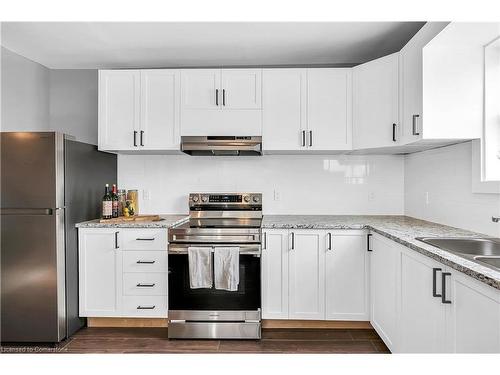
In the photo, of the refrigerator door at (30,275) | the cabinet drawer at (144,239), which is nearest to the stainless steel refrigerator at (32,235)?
the refrigerator door at (30,275)

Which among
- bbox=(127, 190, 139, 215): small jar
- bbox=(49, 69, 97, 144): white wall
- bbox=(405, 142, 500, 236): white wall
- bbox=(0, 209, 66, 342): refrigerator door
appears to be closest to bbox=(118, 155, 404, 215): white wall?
bbox=(127, 190, 139, 215): small jar

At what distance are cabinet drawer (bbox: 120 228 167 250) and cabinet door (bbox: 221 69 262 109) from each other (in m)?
1.23

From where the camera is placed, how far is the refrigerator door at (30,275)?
7.68 ft

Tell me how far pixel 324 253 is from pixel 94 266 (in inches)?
72.9

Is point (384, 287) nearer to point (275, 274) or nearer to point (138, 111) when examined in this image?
point (275, 274)

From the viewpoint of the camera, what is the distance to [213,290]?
2.48 metres

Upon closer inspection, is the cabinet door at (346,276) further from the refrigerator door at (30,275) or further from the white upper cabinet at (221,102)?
the refrigerator door at (30,275)

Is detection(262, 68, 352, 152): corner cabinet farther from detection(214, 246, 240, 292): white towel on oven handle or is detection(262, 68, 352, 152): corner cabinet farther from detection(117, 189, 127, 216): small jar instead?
detection(117, 189, 127, 216): small jar

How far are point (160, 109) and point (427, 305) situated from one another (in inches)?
97.2

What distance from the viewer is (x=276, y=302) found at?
8.60ft

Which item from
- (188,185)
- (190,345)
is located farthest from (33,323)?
(188,185)

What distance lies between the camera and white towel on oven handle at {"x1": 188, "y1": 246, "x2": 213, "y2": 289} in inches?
95.9

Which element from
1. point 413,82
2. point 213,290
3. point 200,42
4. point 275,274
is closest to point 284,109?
point 200,42

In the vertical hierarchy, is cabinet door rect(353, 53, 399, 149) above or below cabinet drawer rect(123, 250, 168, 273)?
above
